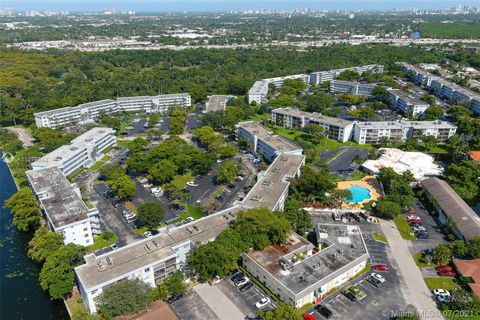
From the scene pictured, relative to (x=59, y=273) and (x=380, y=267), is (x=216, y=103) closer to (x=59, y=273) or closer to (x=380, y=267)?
(x=380, y=267)

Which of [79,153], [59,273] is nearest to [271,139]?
[79,153]

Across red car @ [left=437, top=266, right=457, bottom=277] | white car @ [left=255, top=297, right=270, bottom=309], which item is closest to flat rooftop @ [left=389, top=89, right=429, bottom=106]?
red car @ [left=437, top=266, right=457, bottom=277]

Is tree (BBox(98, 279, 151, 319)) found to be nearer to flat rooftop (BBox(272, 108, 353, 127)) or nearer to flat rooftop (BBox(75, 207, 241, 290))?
flat rooftop (BBox(75, 207, 241, 290))

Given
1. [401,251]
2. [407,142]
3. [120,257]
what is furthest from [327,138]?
[120,257]

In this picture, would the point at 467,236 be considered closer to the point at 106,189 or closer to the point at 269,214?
the point at 269,214

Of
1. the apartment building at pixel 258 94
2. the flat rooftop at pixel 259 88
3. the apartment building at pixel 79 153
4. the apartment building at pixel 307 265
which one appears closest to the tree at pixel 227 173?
the apartment building at pixel 307 265

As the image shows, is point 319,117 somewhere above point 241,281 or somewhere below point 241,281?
above

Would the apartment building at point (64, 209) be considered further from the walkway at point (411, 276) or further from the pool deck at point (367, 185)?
the walkway at point (411, 276)
